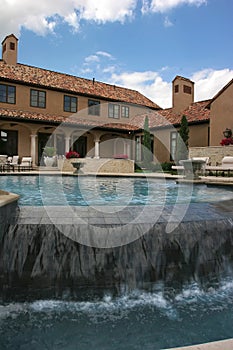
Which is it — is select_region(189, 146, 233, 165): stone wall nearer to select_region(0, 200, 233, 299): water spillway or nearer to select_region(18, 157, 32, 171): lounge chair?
select_region(18, 157, 32, 171): lounge chair

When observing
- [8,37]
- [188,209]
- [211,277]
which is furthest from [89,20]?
[211,277]

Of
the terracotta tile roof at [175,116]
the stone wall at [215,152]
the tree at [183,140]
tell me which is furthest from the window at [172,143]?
the stone wall at [215,152]

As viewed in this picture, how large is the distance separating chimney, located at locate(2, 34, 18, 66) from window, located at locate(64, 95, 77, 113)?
434cm

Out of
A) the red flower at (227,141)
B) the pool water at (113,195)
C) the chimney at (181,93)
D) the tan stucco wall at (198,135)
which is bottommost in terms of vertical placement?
the pool water at (113,195)

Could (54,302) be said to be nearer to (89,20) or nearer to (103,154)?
(89,20)

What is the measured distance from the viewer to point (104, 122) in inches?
908

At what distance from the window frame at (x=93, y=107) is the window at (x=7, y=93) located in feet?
19.3

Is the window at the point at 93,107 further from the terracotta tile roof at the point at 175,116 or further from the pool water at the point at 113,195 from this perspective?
the pool water at the point at 113,195

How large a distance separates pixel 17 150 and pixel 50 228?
57.8 feet

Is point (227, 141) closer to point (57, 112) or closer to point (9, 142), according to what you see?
point (57, 112)

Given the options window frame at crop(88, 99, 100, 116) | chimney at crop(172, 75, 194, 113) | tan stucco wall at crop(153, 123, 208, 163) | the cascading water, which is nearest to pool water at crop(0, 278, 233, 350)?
the cascading water

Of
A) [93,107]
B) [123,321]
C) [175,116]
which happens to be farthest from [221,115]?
[123,321]

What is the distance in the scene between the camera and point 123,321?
2.65 m

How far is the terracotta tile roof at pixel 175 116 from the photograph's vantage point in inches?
770
